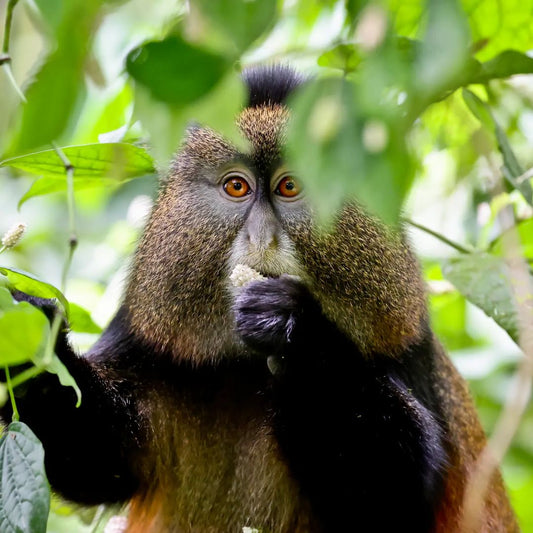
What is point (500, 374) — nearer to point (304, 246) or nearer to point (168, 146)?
point (304, 246)

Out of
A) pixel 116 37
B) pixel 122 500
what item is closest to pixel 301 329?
pixel 122 500

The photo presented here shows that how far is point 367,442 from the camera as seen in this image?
277cm

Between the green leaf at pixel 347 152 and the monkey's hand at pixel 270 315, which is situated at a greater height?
the green leaf at pixel 347 152

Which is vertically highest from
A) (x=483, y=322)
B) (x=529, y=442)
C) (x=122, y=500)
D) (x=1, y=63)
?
(x=1, y=63)

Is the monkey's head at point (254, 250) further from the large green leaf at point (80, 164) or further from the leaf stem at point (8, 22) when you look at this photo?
the leaf stem at point (8, 22)

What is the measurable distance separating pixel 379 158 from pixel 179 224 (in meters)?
1.98

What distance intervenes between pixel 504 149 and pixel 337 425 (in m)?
1.22

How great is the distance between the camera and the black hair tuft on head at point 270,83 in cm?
317

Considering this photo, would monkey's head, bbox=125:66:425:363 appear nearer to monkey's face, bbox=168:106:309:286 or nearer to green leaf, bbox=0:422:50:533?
monkey's face, bbox=168:106:309:286

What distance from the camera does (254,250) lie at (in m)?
2.87

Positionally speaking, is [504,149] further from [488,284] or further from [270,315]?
[270,315]

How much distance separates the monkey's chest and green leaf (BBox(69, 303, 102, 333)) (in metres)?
0.40

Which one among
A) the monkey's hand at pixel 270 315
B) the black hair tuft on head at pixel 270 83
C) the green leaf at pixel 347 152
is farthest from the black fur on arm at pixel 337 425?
the green leaf at pixel 347 152

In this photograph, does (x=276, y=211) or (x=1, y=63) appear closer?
(x=1, y=63)
